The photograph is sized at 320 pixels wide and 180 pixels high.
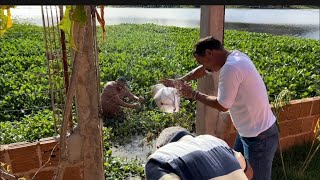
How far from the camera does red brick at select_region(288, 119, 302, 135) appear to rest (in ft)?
12.8

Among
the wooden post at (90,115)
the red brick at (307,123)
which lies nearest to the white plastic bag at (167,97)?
the wooden post at (90,115)

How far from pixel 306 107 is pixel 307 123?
19cm

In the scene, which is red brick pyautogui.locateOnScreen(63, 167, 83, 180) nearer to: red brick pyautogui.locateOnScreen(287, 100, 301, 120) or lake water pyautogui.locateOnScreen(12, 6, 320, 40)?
red brick pyautogui.locateOnScreen(287, 100, 301, 120)

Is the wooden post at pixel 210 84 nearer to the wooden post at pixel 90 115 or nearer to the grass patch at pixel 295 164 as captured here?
the grass patch at pixel 295 164

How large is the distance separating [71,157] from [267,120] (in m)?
1.35

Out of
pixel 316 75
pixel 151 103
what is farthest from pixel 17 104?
pixel 316 75

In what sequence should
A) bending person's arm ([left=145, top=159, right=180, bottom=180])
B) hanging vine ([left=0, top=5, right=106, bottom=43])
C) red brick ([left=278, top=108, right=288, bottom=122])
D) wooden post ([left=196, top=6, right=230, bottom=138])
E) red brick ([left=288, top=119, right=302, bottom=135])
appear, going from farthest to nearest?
red brick ([left=288, top=119, right=302, bottom=135]), red brick ([left=278, top=108, right=288, bottom=122]), wooden post ([left=196, top=6, right=230, bottom=138]), bending person's arm ([left=145, top=159, right=180, bottom=180]), hanging vine ([left=0, top=5, right=106, bottom=43])

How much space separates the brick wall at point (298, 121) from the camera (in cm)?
382

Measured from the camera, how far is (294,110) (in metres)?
3.85

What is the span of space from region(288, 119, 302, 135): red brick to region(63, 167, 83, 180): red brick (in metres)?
2.21

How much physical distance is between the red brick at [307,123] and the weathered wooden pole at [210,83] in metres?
1.02

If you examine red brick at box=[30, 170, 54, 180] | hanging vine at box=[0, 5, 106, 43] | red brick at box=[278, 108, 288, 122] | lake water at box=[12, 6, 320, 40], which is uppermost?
hanging vine at box=[0, 5, 106, 43]

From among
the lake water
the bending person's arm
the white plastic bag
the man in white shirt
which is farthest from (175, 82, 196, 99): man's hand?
the lake water
